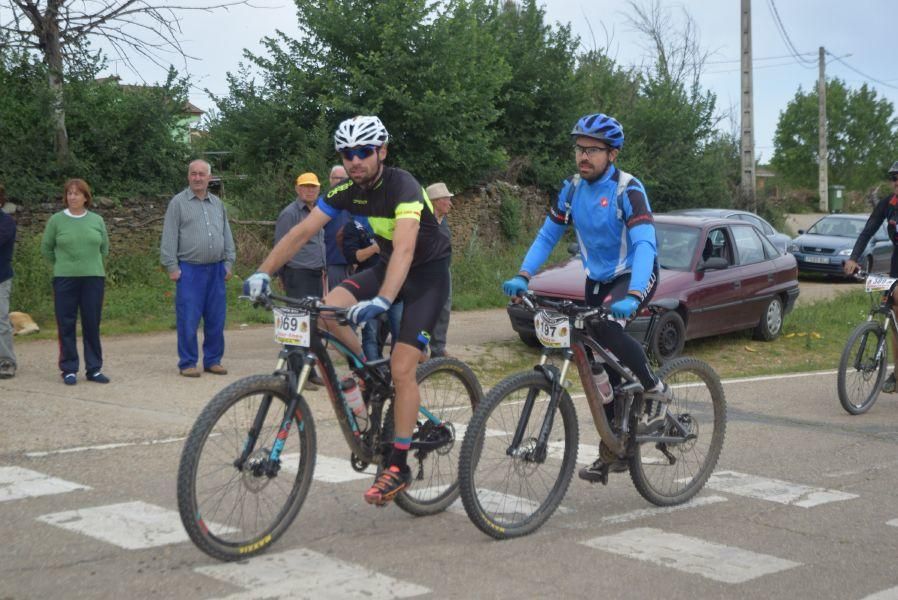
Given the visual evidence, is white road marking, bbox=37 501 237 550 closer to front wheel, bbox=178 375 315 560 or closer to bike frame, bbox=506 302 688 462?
front wheel, bbox=178 375 315 560

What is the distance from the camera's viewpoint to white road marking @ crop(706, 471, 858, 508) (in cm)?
661

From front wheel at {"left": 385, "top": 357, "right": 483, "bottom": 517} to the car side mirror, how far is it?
7302 mm

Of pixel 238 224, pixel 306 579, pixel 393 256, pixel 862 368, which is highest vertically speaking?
pixel 238 224

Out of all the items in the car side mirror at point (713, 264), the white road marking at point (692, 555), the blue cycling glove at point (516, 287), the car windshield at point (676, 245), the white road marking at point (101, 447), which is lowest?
the white road marking at point (692, 555)

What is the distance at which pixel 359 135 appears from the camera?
5.47 meters

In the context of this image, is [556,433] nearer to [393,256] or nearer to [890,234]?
[393,256]

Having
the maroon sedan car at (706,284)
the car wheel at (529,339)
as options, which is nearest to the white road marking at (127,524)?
the maroon sedan car at (706,284)

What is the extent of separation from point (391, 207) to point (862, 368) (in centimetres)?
571

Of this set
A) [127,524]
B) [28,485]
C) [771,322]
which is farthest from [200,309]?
[771,322]

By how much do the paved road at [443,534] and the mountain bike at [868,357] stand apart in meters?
1.10

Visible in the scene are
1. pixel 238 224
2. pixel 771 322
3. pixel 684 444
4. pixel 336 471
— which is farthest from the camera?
pixel 238 224

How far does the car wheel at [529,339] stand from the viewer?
43.7ft

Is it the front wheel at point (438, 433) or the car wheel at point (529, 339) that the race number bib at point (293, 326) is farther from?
the car wheel at point (529, 339)

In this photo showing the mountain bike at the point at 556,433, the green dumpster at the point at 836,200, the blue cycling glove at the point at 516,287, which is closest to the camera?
the mountain bike at the point at 556,433
